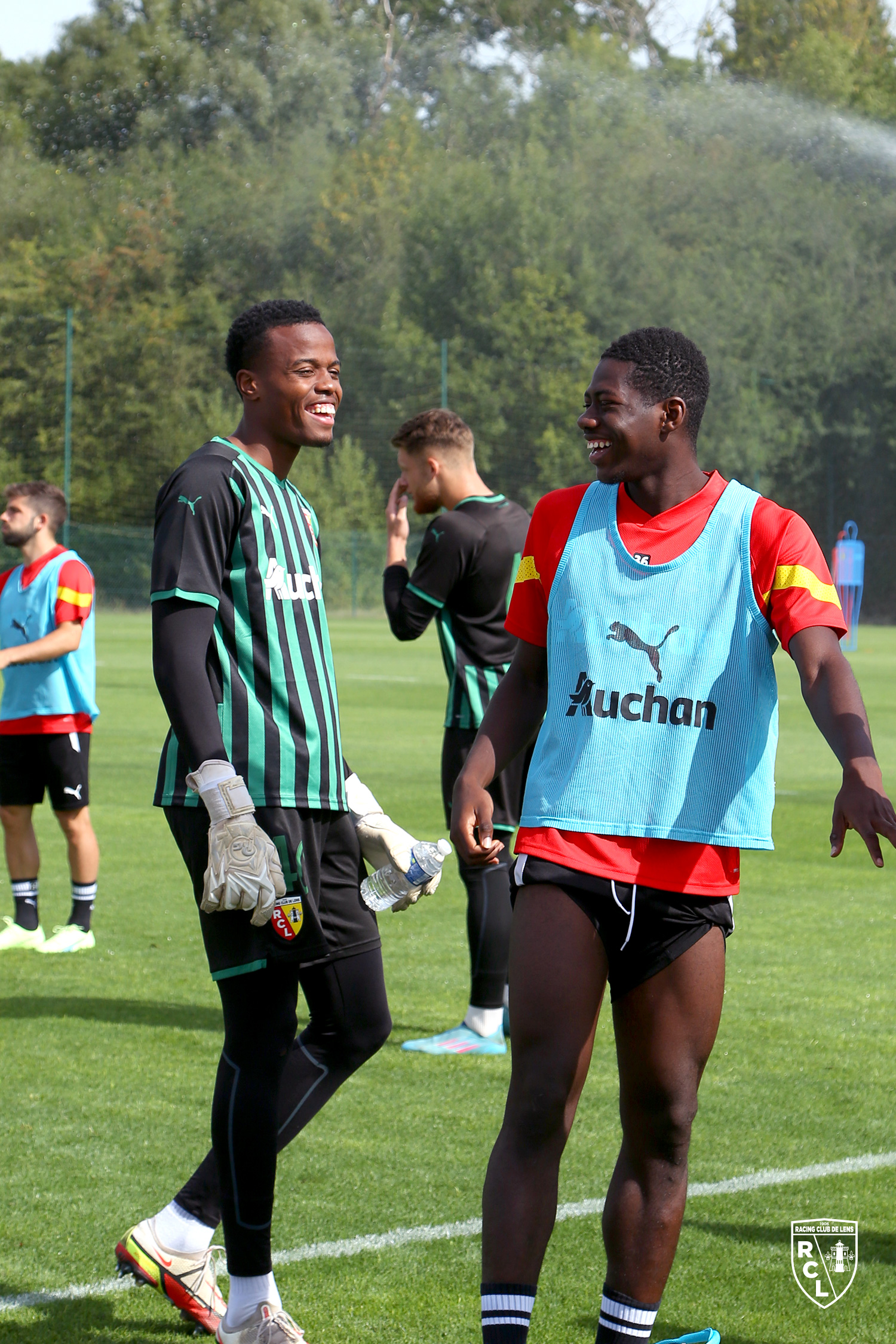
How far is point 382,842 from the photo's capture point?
3.69m

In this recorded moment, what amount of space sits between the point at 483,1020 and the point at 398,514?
1879mm

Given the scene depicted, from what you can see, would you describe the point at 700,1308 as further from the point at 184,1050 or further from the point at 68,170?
the point at 68,170

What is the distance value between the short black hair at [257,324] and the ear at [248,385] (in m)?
0.01

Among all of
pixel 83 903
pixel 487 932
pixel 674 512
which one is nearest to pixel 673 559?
pixel 674 512

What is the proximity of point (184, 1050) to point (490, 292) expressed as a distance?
155 ft

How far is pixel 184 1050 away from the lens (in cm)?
593

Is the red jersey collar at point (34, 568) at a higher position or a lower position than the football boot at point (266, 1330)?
higher

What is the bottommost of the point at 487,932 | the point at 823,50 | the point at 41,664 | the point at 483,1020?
the point at 483,1020

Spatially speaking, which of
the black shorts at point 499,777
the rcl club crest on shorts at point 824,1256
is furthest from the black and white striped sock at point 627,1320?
the black shorts at point 499,777

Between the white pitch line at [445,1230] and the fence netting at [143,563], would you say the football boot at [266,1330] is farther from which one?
the fence netting at [143,563]

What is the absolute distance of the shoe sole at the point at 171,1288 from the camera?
3.62m

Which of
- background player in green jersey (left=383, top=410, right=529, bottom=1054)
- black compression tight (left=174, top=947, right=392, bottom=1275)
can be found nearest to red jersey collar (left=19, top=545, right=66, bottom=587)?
background player in green jersey (left=383, top=410, right=529, bottom=1054)

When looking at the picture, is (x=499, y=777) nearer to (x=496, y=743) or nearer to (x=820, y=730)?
(x=496, y=743)

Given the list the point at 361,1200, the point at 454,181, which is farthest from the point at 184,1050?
the point at 454,181
